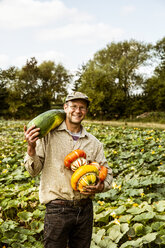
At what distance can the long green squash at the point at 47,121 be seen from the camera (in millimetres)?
1898

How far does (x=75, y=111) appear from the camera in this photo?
209cm

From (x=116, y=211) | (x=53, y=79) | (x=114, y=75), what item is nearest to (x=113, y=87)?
(x=114, y=75)

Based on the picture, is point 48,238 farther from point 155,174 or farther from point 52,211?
point 155,174

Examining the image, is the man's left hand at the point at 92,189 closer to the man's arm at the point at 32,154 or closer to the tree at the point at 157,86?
the man's arm at the point at 32,154

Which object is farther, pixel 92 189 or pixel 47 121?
pixel 47 121

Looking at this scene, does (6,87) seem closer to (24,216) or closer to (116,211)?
(24,216)

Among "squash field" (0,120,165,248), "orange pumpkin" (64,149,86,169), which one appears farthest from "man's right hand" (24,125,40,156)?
"squash field" (0,120,165,248)

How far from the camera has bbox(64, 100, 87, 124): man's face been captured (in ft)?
6.83

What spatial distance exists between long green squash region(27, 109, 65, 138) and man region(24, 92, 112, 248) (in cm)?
6

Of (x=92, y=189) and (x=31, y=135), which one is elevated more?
(x=31, y=135)

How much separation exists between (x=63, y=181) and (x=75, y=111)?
0.64 metres

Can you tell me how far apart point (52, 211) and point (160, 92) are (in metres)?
26.6

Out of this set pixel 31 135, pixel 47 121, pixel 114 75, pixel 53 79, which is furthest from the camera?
pixel 53 79

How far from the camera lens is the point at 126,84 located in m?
27.5
